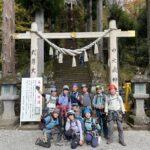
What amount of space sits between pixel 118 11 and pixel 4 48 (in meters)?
10.4

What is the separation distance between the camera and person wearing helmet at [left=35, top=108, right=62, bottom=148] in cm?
695

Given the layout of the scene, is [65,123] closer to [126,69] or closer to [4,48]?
[4,48]

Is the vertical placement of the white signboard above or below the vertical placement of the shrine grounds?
above

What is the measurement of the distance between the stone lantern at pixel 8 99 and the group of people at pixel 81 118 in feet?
5.56

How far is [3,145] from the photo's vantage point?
705 centimetres

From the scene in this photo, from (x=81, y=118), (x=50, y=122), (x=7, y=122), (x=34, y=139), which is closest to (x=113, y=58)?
(x=81, y=118)

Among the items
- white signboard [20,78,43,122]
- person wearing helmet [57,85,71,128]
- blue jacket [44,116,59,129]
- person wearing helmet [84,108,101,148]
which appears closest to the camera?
person wearing helmet [84,108,101,148]

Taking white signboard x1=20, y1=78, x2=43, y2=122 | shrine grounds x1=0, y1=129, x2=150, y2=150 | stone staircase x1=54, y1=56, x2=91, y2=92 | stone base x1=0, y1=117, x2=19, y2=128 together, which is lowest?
shrine grounds x1=0, y1=129, x2=150, y2=150

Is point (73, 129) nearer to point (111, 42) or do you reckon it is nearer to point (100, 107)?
point (100, 107)

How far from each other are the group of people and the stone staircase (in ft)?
23.6

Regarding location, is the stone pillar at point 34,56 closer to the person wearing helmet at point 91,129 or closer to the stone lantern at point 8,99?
the stone lantern at point 8,99

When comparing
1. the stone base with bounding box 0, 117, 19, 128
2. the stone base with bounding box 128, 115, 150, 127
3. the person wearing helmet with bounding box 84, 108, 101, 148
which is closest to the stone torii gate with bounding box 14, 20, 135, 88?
the stone base with bounding box 128, 115, 150, 127

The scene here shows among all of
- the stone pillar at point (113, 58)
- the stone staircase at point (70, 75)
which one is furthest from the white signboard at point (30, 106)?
the stone staircase at point (70, 75)

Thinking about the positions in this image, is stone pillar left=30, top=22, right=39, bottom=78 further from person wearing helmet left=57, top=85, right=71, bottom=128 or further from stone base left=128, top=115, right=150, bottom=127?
stone base left=128, top=115, right=150, bottom=127
